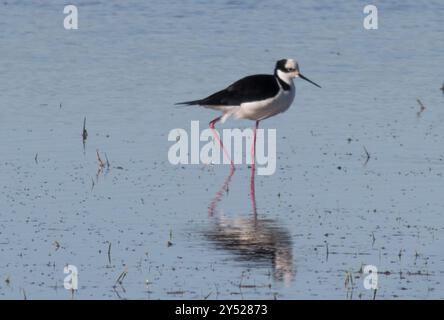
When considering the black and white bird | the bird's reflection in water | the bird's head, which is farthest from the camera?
the bird's head

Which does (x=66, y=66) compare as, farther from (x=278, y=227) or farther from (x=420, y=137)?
(x=278, y=227)

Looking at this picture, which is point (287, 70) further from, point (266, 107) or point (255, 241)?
point (255, 241)

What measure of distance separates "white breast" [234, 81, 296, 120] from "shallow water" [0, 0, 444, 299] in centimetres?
38

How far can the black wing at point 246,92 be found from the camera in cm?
1652

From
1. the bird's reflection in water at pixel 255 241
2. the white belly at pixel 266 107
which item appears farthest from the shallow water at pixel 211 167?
the white belly at pixel 266 107

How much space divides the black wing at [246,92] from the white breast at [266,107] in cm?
5

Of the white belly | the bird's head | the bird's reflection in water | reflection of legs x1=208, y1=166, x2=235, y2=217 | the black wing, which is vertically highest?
the bird's head

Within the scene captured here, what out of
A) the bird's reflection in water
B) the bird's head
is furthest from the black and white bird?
the bird's reflection in water

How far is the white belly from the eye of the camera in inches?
650

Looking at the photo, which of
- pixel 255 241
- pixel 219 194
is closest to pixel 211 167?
pixel 219 194

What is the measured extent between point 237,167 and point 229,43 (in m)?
8.54

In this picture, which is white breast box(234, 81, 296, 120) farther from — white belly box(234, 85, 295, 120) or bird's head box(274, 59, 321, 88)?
bird's head box(274, 59, 321, 88)

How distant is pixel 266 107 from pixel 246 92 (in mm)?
284

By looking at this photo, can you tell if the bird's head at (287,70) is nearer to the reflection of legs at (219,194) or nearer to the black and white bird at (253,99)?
the black and white bird at (253,99)
